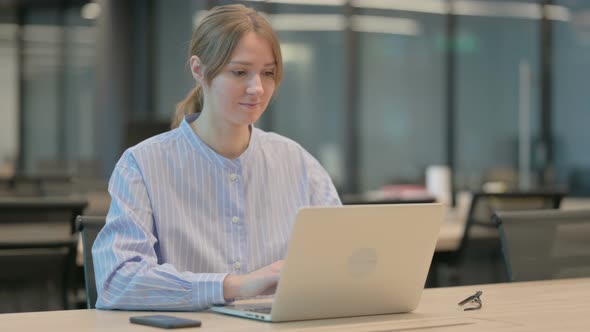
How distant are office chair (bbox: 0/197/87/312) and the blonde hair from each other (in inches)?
44.8

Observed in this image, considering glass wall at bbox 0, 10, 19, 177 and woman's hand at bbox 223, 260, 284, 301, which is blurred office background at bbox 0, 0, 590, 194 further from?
woman's hand at bbox 223, 260, 284, 301

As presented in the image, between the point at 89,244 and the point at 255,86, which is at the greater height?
the point at 255,86

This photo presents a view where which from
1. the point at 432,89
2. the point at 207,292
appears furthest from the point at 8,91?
the point at 207,292

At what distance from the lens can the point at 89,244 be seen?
233 centimetres

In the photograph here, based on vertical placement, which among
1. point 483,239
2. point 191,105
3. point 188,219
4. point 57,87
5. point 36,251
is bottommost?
point 483,239

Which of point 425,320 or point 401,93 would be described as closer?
Answer: point 425,320

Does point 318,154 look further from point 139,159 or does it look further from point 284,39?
point 139,159

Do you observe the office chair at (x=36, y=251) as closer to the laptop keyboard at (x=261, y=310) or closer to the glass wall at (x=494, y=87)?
the laptop keyboard at (x=261, y=310)

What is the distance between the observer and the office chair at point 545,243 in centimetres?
269

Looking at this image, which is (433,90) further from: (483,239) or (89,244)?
(89,244)

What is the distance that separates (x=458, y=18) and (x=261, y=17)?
741 centimetres

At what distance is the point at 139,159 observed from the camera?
89.1 inches

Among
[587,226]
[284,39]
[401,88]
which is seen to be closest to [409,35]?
[401,88]

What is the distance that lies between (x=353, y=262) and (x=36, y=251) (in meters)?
1.74
